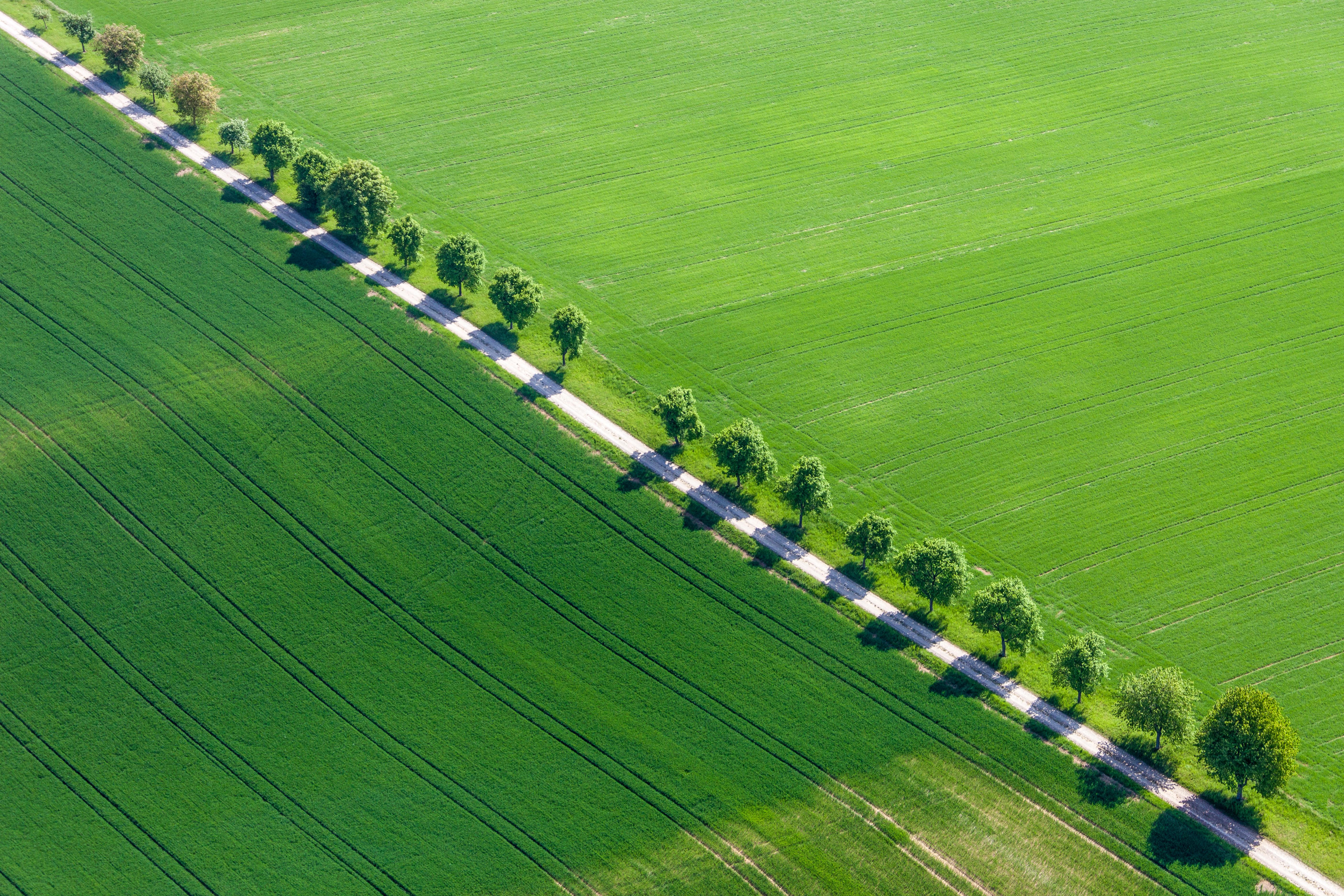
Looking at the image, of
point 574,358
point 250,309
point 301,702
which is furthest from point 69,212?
point 301,702

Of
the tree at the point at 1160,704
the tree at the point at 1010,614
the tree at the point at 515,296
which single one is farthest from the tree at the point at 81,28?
the tree at the point at 1160,704

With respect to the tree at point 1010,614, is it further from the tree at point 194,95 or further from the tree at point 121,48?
the tree at point 121,48

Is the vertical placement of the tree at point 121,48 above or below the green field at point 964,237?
below

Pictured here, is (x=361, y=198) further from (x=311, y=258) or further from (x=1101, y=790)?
(x=1101, y=790)

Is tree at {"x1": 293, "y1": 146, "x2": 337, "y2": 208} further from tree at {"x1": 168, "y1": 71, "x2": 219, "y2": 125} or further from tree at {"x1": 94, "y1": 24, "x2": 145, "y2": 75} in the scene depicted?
tree at {"x1": 94, "y1": 24, "x2": 145, "y2": 75}

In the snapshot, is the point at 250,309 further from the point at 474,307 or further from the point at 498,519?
the point at 498,519
